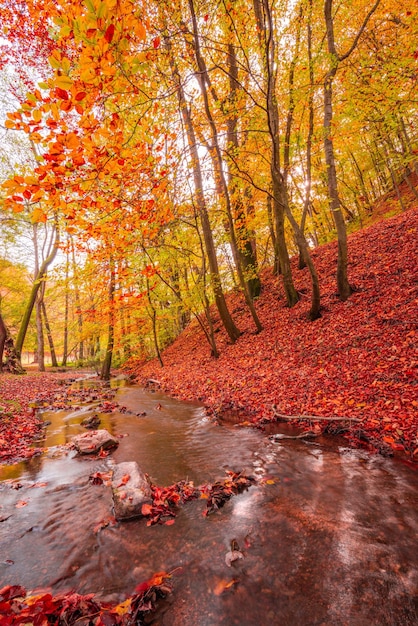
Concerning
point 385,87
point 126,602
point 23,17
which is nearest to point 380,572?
point 126,602

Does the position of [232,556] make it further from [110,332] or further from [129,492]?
[110,332]

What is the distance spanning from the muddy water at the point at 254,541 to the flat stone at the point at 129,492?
0.15 meters

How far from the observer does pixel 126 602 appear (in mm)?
2250

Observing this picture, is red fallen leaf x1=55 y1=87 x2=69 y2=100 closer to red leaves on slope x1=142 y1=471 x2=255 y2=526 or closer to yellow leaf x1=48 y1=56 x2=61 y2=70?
yellow leaf x1=48 y1=56 x2=61 y2=70

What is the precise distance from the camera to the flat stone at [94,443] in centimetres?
527

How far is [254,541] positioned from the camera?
279 centimetres

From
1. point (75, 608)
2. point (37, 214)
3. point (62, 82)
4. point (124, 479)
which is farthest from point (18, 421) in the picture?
point (62, 82)

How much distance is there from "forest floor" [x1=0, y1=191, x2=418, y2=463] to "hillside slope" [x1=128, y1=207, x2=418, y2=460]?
21 millimetres

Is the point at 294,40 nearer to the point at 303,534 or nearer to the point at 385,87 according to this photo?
the point at 385,87

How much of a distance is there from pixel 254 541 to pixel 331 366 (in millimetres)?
4360

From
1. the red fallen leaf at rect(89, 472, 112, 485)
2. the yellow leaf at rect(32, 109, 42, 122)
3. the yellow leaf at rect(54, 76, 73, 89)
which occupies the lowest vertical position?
the red fallen leaf at rect(89, 472, 112, 485)

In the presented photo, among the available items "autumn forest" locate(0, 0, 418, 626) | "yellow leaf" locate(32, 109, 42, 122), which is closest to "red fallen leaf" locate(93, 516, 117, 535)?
"autumn forest" locate(0, 0, 418, 626)

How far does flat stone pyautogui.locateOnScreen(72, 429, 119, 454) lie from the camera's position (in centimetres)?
527

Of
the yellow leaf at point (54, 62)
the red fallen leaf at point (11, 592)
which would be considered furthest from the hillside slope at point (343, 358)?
the yellow leaf at point (54, 62)
